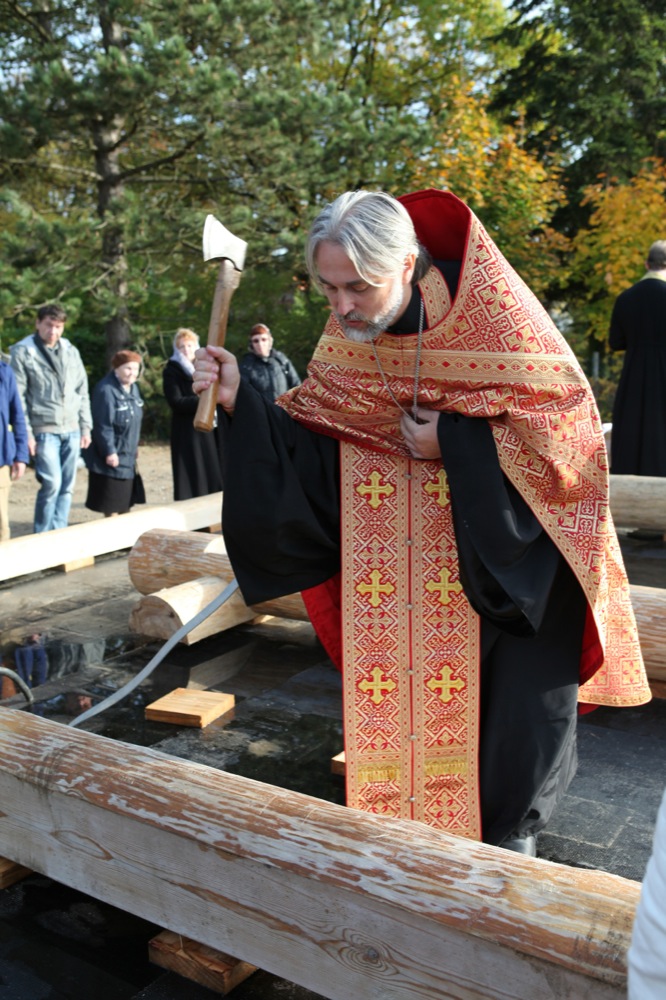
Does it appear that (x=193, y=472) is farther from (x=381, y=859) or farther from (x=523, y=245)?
(x=523, y=245)

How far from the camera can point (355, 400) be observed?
304 centimetres

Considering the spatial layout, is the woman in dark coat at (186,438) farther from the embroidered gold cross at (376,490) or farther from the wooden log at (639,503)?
the embroidered gold cross at (376,490)

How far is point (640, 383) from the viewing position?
8516 millimetres

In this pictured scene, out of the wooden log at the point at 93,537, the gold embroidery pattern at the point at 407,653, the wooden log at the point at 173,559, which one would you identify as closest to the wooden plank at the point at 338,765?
the gold embroidery pattern at the point at 407,653

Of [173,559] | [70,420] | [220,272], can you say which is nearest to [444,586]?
[220,272]

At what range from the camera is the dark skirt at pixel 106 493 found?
827 centimetres

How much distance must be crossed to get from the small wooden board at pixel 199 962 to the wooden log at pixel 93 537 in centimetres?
404

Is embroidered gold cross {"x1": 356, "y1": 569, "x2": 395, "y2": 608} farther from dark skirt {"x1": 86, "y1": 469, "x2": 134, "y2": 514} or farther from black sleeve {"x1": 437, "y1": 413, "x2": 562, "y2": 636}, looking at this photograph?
dark skirt {"x1": 86, "y1": 469, "x2": 134, "y2": 514}

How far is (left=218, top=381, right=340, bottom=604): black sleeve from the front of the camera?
9.91ft

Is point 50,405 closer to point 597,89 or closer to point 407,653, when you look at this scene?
point 407,653

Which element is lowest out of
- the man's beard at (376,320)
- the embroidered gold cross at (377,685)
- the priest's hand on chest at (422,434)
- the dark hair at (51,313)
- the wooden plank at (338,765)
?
the wooden plank at (338,765)

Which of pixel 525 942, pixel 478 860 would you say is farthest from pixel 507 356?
pixel 525 942

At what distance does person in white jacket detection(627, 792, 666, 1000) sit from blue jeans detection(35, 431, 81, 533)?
282 inches

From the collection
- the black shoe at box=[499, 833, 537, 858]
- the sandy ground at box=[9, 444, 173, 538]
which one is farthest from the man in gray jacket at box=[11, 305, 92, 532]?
the black shoe at box=[499, 833, 537, 858]
